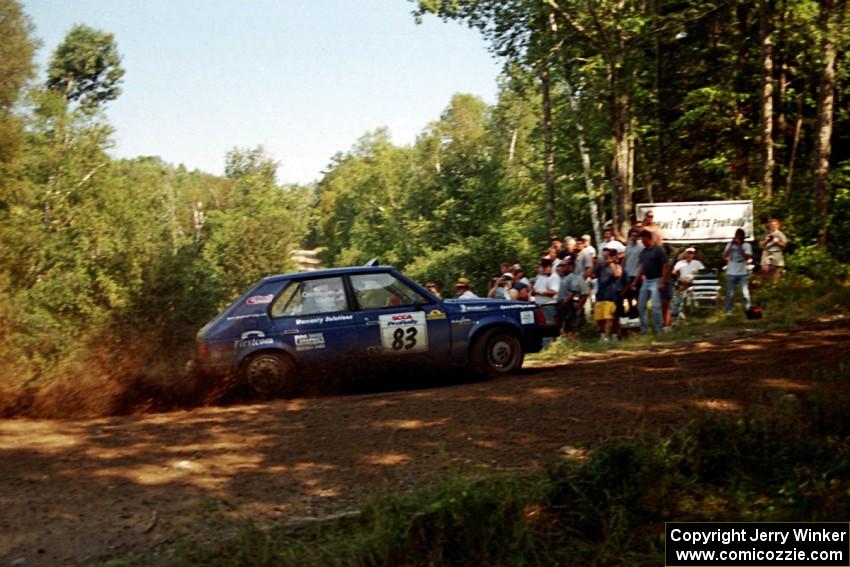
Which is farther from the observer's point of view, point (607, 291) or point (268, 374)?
point (607, 291)

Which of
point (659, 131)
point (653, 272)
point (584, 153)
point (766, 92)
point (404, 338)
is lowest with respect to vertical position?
point (404, 338)

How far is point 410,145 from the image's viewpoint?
345 feet

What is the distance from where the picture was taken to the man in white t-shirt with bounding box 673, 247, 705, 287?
1866cm

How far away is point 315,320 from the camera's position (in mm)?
12031

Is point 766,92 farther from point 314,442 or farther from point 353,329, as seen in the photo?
point 314,442

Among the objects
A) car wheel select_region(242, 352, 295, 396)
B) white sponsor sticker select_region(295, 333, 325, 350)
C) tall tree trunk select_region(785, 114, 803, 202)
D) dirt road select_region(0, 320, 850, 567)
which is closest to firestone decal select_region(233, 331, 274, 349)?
car wheel select_region(242, 352, 295, 396)

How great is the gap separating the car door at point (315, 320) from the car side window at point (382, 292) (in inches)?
8.0

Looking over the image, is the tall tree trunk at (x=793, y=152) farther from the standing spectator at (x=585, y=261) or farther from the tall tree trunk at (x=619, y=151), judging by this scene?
the standing spectator at (x=585, y=261)

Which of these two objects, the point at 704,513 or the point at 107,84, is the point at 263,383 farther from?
the point at 107,84

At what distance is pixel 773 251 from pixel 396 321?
969cm

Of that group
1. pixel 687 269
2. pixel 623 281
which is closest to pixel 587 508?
pixel 623 281

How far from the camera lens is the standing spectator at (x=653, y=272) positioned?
1566 cm

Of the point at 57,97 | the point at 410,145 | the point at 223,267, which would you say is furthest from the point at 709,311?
the point at 410,145

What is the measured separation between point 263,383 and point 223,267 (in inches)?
3017
